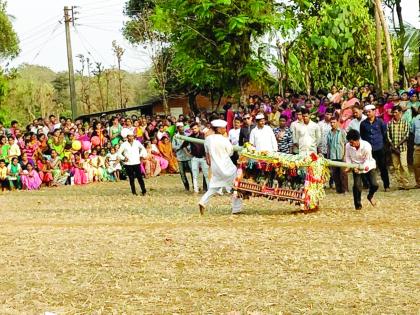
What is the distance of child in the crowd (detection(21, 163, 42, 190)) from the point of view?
22500 millimetres

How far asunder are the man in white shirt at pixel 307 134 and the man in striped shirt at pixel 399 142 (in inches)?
65.5

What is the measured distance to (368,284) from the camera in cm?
766

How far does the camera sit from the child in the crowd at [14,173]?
73.5 ft

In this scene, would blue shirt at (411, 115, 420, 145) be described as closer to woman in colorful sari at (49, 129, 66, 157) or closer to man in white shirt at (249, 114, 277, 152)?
man in white shirt at (249, 114, 277, 152)

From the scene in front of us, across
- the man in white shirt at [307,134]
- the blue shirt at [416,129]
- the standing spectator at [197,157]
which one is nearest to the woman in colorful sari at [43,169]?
the standing spectator at [197,157]

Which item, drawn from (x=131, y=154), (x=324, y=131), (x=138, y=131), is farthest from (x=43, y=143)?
(x=324, y=131)

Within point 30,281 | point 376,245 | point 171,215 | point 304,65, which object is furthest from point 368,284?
point 304,65

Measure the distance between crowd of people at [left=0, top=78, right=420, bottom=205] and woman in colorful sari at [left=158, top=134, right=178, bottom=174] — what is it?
34 millimetres

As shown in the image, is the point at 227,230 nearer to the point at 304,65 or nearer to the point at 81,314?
the point at 81,314

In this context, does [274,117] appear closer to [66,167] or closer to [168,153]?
[168,153]

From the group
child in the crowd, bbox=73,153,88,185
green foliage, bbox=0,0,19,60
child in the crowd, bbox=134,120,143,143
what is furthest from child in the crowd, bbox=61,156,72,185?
green foliage, bbox=0,0,19,60

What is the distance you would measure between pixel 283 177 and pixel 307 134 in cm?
270

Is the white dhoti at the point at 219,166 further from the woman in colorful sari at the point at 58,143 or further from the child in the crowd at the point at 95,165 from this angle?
the child in the crowd at the point at 95,165

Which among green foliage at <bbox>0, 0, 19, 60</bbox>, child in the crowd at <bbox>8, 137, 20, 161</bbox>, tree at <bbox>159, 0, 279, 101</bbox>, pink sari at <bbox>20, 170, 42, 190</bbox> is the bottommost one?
pink sari at <bbox>20, 170, 42, 190</bbox>
